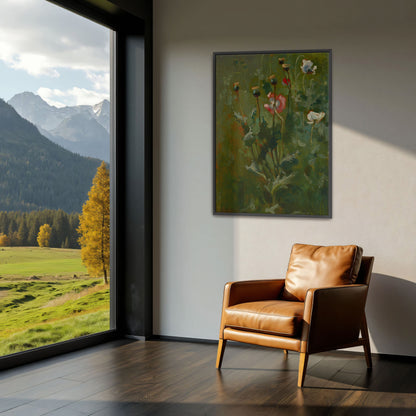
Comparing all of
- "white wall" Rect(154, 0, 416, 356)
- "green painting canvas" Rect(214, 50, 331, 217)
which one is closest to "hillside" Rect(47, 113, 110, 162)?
"white wall" Rect(154, 0, 416, 356)

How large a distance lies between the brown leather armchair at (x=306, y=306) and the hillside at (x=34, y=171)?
4.52ft

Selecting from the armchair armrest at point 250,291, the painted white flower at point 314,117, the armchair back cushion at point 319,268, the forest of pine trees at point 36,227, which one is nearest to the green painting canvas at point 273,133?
the painted white flower at point 314,117

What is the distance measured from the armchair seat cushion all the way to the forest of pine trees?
1288mm

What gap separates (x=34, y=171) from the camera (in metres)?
3.83

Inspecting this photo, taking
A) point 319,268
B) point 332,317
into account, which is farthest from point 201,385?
point 319,268

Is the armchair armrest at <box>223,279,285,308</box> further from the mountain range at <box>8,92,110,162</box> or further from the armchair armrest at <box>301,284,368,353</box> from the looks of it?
the mountain range at <box>8,92,110,162</box>

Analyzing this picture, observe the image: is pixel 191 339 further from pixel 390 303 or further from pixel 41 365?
pixel 390 303

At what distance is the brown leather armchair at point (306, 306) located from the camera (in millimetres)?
3271

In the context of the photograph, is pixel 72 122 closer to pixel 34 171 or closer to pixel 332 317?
pixel 34 171

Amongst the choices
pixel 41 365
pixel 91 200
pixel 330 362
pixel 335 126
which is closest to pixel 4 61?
pixel 91 200

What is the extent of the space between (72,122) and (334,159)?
75.7 inches

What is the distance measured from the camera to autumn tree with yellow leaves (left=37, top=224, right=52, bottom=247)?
3.82 m

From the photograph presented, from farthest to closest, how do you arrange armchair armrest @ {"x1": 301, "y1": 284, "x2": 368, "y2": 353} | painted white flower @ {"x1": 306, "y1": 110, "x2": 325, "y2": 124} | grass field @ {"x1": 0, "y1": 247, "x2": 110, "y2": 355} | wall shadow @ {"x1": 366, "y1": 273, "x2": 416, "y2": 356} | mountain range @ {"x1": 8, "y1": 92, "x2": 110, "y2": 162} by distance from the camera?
painted white flower @ {"x1": 306, "y1": 110, "x2": 325, "y2": 124}, wall shadow @ {"x1": 366, "y1": 273, "x2": 416, "y2": 356}, mountain range @ {"x1": 8, "y1": 92, "x2": 110, "y2": 162}, grass field @ {"x1": 0, "y1": 247, "x2": 110, "y2": 355}, armchair armrest @ {"x1": 301, "y1": 284, "x2": 368, "y2": 353}

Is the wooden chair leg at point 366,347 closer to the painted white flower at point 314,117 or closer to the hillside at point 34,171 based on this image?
the painted white flower at point 314,117
